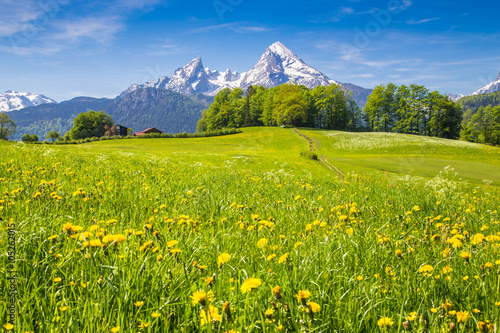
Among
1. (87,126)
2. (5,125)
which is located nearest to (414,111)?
(87,126)

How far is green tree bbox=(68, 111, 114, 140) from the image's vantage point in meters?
97.9

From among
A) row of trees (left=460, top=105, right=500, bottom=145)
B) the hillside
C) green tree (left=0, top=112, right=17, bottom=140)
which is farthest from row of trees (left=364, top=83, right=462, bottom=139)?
green tree (left=0, top=112, right=17, bottom=140)

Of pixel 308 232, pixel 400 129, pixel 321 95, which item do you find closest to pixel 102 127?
pixel 321 95

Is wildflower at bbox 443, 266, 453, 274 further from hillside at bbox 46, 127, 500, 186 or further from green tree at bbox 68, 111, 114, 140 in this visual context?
green tree at bbox 68, 111, 114, 140

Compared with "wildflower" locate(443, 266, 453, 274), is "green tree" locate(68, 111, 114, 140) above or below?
above

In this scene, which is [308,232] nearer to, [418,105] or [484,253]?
[484,253]

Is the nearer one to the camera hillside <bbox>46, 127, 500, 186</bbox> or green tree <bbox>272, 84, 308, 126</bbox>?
hillside <bbox>46, 127, 500, 186</bbox>

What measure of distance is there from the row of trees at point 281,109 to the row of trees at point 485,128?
33.6 metres

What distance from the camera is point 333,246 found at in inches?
107

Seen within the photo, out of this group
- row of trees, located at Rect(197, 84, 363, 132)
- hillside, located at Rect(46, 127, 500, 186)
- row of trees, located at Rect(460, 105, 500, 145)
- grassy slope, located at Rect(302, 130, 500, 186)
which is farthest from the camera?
row of trees, located at Rect(197, 84, 363, 132)

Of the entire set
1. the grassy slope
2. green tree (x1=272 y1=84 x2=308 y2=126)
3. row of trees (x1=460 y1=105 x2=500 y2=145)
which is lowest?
the grassy slope

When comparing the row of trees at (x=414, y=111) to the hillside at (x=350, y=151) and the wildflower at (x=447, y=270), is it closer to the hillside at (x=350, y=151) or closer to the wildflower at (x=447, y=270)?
the hillside at (x=350, y=151)

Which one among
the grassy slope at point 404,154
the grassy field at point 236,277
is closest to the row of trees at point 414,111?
the grassy slope at point 404,154

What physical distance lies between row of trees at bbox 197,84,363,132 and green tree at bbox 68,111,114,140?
49.1 m
